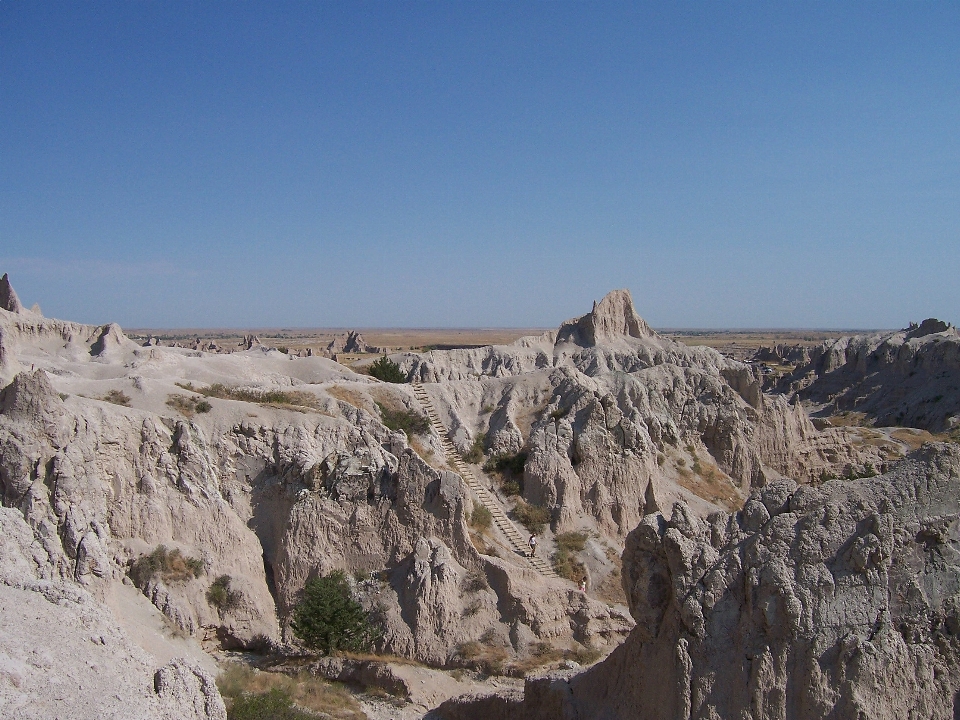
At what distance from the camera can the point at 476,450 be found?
28.3 metres

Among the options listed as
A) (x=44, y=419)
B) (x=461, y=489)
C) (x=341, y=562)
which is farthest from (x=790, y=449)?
(x=44, y=419)

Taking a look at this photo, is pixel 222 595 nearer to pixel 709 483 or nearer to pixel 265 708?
pixel 265 708

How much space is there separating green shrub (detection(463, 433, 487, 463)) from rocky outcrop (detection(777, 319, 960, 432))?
35.1 metres

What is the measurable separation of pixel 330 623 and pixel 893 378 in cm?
5820

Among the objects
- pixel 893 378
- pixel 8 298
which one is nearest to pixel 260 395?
pixel 8 298

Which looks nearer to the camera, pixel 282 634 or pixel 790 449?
pixel 282 634

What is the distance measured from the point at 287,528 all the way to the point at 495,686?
280 inches

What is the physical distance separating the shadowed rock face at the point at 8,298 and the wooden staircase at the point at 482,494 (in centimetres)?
Result: 2490

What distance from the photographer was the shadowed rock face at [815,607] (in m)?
10.8

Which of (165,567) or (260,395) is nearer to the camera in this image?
(165,567)

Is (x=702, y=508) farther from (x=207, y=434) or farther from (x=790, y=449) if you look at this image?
→ (x=207, y=434)

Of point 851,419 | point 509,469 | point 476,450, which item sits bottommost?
point 851,419

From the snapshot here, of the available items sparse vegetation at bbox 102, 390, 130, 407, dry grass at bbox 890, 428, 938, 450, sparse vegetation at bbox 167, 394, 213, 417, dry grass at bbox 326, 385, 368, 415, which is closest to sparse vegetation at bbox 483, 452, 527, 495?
dry grass at bbox 326, 385, 368, 415

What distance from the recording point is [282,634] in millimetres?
19844
